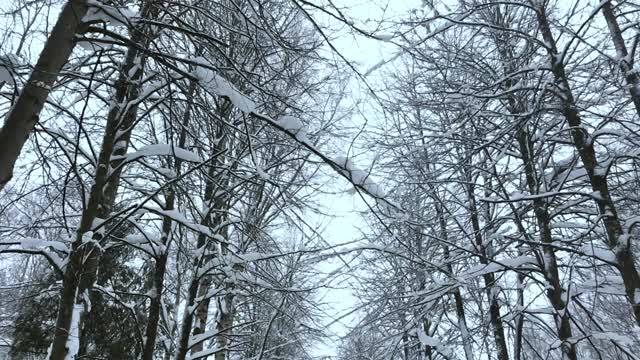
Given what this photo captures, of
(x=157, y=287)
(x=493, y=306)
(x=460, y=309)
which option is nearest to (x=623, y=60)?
(x=493, y=306)

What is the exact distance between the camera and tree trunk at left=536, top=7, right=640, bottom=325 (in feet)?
14.6

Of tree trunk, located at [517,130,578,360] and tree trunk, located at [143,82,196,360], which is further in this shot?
tree trunk, located at [517,130,578,360]

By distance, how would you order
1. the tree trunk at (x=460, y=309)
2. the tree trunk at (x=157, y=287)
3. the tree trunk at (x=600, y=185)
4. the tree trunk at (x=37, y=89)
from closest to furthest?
the tree trunk at (x=37, y=89), the tree trunk at (x=600, y=185), the tree trunk at (x=157, y=287), the tree trunk at (x=460, y=309)

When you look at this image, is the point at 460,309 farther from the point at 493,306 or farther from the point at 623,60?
the point at 623,60

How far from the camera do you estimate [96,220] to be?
130 inches

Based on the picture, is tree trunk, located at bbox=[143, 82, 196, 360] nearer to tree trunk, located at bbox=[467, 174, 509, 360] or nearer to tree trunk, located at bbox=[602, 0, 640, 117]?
tree trunk, located at bbox=[467, 174, 509, 360]

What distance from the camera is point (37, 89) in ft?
6.54

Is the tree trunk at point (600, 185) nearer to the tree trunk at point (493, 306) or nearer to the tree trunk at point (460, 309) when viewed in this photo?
the tree trunk at point (493, 306)

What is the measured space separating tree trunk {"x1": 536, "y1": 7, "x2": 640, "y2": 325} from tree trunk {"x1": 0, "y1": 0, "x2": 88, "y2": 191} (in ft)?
13.9

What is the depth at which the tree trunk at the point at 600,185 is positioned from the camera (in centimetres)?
444

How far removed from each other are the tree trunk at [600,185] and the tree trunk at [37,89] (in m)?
4.23

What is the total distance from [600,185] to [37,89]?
506cm

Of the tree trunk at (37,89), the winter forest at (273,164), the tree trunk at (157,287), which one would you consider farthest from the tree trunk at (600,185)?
the tree trunk at (37,89)

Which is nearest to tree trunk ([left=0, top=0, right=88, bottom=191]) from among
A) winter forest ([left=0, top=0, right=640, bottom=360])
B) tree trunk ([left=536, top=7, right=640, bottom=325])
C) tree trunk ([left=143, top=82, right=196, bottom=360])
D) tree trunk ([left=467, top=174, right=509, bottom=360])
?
winter forest ([left=0, top=0, right=640, bottom=360])
